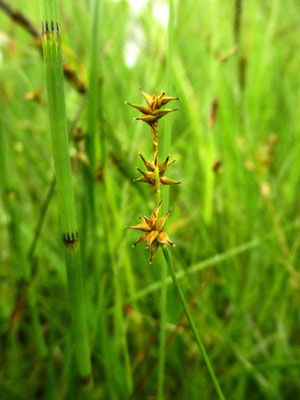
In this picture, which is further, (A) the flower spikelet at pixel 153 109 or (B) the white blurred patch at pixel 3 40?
(B) the white blurred patch at pixel 3 40

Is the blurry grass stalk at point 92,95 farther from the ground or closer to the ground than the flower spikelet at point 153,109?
farther from the ground

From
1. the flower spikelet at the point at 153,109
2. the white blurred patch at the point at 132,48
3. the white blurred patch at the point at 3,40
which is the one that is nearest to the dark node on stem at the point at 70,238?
the flower spikelet at the point at 153,109

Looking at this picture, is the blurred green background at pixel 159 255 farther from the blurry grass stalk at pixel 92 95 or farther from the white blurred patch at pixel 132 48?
the white blurred patch at pixel 132 48

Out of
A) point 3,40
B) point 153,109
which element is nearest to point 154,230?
point 153,109

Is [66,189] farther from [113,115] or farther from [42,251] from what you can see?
[113,115]

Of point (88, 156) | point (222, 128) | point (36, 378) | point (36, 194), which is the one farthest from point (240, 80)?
point (36, 378)

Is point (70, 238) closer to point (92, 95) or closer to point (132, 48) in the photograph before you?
point (92, 95)
